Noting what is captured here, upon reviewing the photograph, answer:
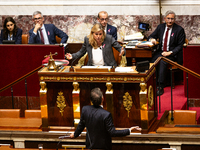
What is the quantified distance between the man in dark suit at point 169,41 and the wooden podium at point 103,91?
63.1 inches

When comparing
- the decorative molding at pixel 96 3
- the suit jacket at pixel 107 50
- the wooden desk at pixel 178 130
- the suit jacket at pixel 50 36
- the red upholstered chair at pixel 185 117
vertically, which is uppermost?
the decorative molding at pixel 96 3

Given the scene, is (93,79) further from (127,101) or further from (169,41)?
(169,41)

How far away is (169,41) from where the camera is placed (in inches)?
296

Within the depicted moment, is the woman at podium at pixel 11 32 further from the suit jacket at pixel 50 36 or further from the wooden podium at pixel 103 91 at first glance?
the wooden podium at pixel 103 91

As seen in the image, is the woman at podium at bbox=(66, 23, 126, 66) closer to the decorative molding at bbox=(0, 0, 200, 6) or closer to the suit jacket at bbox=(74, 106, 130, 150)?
the suit jacket at bbox=(74, 106, 130, 150)

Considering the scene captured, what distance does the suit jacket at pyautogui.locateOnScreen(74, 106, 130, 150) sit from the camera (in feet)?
14.6

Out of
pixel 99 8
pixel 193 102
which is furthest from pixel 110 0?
pixel 193 102

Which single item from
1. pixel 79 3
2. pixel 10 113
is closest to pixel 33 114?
pixel 10 113

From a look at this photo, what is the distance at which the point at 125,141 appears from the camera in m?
5.44

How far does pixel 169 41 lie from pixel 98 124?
3479mm

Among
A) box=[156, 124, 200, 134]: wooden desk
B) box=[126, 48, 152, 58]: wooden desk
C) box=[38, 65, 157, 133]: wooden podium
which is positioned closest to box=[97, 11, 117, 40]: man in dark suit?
box=[126, 48, 152, 58]: wooden desk

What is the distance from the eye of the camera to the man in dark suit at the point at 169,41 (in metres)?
7.31

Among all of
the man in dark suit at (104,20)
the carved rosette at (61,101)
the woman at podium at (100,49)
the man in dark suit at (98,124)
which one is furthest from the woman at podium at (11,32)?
the man in dark suit at (98,124)

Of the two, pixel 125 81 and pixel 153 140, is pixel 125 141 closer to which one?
pixel 153 140
